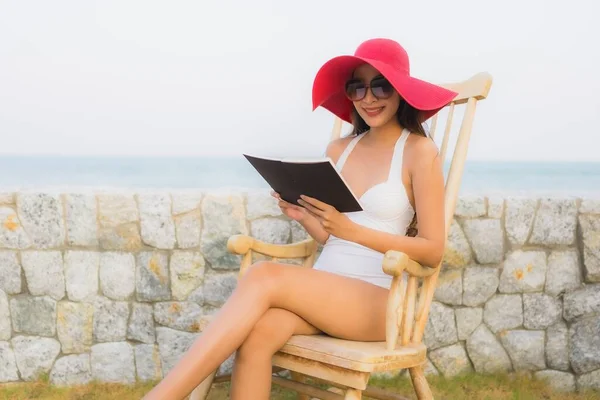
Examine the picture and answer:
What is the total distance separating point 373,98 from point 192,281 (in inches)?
48.2

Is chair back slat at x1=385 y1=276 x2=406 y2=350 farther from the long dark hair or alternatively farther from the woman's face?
the woman's face

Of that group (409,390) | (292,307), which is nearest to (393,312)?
(292,307)

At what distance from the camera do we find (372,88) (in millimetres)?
1899

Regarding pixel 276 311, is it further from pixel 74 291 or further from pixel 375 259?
pixel 74 291

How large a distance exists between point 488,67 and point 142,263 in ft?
30.5

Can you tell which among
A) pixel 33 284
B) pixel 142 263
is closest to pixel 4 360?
pixel 33 284

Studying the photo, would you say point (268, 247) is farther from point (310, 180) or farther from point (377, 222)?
point (310, 180)

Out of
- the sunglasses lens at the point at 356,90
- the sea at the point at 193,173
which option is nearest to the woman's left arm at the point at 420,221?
the sunglasses lens at the point at 356,90

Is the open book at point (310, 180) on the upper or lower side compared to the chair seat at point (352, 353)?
upper

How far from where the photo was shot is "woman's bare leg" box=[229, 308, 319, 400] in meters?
1.64

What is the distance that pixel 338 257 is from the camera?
1955 millimetres

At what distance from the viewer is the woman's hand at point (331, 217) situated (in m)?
1.69

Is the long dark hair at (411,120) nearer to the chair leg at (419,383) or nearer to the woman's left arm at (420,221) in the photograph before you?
the woman's left arm at (420,221)

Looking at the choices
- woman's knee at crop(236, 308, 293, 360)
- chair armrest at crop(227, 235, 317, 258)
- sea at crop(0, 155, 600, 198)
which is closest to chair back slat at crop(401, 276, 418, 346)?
woman's knee at crop(236, 308, 293, 360)
